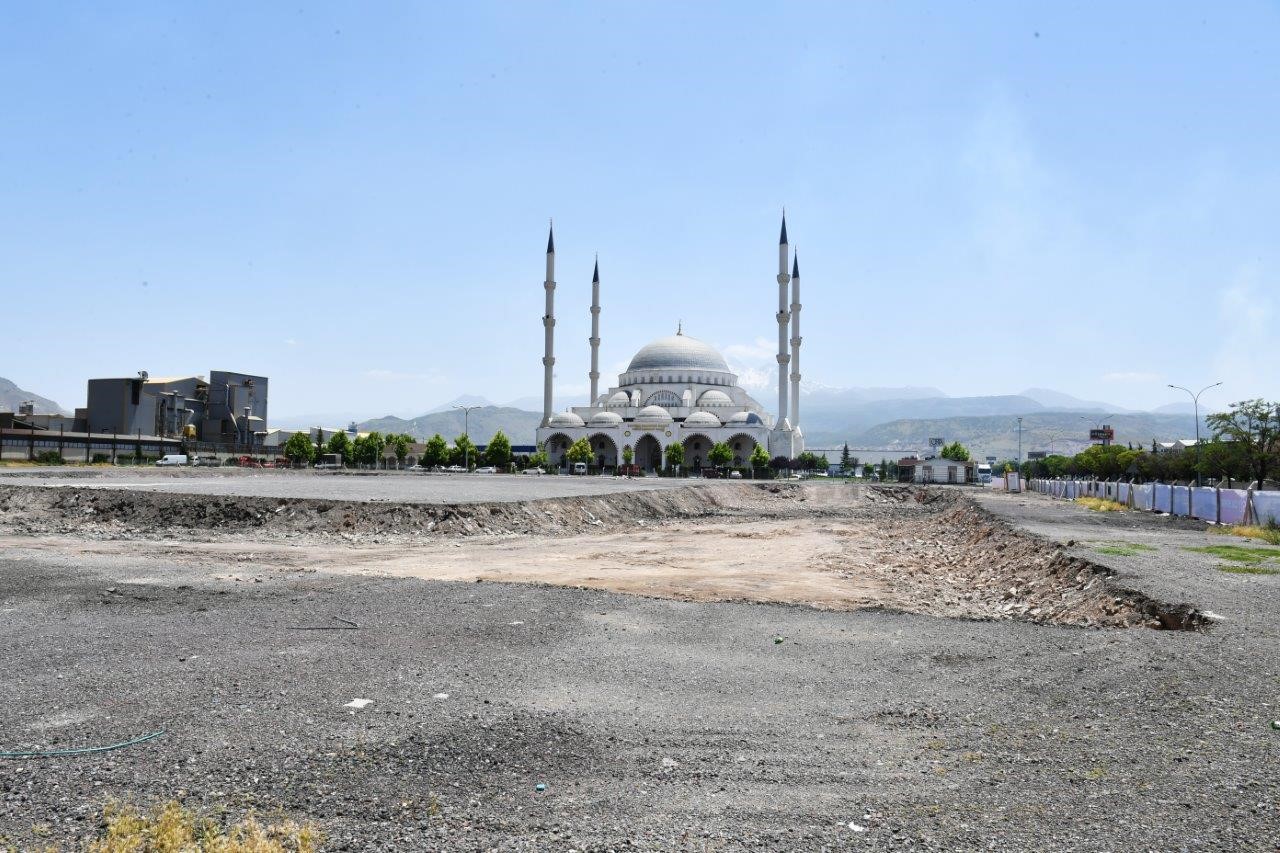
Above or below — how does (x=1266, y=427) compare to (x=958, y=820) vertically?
above

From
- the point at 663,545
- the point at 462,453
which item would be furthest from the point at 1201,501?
the point at 462,453

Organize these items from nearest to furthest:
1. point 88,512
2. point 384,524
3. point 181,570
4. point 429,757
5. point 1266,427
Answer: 1. point 429,757
2. point 181,570
3. point 384,524
4. point 88,512
5. point 1266,427

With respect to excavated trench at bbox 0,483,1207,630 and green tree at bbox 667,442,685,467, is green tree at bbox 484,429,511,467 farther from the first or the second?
excavated trench at bbox 0,483,1207,630

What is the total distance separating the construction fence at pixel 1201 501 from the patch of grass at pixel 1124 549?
740cm

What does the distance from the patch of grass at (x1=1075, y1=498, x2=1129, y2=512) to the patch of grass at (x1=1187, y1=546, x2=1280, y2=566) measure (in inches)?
852

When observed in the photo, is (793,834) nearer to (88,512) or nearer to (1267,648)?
(1267,648)

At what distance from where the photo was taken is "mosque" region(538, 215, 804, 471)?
356ft

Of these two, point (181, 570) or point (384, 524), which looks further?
point (384, 524)

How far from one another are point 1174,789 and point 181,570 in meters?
15.5

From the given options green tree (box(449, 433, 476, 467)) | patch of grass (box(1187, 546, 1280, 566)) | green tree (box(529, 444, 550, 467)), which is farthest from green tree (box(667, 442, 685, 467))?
patch of grass (box(1187, 546, 1280, 566))

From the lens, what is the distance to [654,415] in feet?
399

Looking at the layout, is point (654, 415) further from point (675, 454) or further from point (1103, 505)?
point (1103, 505)

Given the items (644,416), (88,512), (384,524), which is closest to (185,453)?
(644,416)

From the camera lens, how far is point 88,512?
27.2 meters
